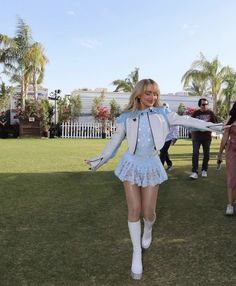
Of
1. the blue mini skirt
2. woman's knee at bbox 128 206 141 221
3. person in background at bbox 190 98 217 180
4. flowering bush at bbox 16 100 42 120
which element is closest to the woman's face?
the blue mini skirt

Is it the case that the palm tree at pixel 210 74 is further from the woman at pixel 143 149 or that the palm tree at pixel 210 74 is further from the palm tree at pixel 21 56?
the woman at pixel 143 149

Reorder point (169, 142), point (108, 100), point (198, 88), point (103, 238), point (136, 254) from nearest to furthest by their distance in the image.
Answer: point (136, 254)
point (103, 238)
point (169, 142)
point (108, 100)
point (198, 88)

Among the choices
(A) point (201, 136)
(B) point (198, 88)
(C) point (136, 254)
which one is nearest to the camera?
(C) point (136, 254)

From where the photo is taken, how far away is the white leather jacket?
3.91 metres

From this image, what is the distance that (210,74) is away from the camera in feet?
126

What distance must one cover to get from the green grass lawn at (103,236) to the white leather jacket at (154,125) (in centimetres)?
110

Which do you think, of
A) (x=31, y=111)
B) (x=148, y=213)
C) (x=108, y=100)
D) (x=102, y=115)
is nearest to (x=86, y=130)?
(x=102, y=115)

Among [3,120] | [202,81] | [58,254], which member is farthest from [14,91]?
[58,254]

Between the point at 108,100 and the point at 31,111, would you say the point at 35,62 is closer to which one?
the point at 31,111

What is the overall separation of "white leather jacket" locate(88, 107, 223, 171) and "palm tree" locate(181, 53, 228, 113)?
1378 inches

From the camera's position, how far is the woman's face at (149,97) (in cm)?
387

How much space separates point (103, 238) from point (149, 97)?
1.79 metres

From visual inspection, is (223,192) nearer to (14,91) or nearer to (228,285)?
(228,285)

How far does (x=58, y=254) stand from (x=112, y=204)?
7.86 feet
